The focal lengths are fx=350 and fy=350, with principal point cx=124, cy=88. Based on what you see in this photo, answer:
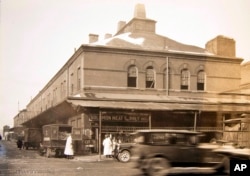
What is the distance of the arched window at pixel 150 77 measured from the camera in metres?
9.46

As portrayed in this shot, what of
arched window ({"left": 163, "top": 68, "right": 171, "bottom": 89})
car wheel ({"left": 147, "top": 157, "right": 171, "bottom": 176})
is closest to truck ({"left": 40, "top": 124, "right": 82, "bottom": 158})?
car wheel ({"left": 147, "top": 157, "right": 171, "bottom": 176})

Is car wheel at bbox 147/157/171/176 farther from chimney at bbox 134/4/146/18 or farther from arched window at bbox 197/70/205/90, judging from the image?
chimney at bbox 134/4/146/18

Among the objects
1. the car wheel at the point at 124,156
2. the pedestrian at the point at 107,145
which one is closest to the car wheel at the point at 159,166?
the pedestrian at the point at 107,145

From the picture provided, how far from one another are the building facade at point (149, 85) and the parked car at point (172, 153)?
0.58 meters

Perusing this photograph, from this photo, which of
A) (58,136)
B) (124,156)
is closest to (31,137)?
(124,156)

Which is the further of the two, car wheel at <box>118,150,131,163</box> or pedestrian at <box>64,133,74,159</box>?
car wheel at <box>118,150,131,163</box>

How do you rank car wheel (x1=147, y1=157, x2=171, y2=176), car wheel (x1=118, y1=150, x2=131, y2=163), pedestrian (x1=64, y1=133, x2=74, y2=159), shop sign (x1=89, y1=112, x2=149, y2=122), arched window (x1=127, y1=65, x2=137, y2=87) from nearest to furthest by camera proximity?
car wheel (x1=147, y1=157, x2=171, y2=176), shop sign (x1=89, y1=112, x2=149, y2=122), pedestrian (x1=64, y1=133, x2=74, y2=159), arched window (x1=127, y1=65, x2=137, y2=87), car wheel (x1=118, y1=150, x2=131, y2=163)

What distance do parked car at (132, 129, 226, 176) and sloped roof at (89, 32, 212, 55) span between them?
230 cm

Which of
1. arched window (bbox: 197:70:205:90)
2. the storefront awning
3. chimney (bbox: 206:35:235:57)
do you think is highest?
chimney (bbox: 206:35:235:57)

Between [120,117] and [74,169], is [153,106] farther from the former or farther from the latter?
[74,169]

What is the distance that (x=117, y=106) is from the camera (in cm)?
805

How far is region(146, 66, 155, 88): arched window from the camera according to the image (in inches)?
372

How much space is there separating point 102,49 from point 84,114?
2160 mm

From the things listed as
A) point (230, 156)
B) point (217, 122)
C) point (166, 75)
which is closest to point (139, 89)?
Answer: point (166, 75)
